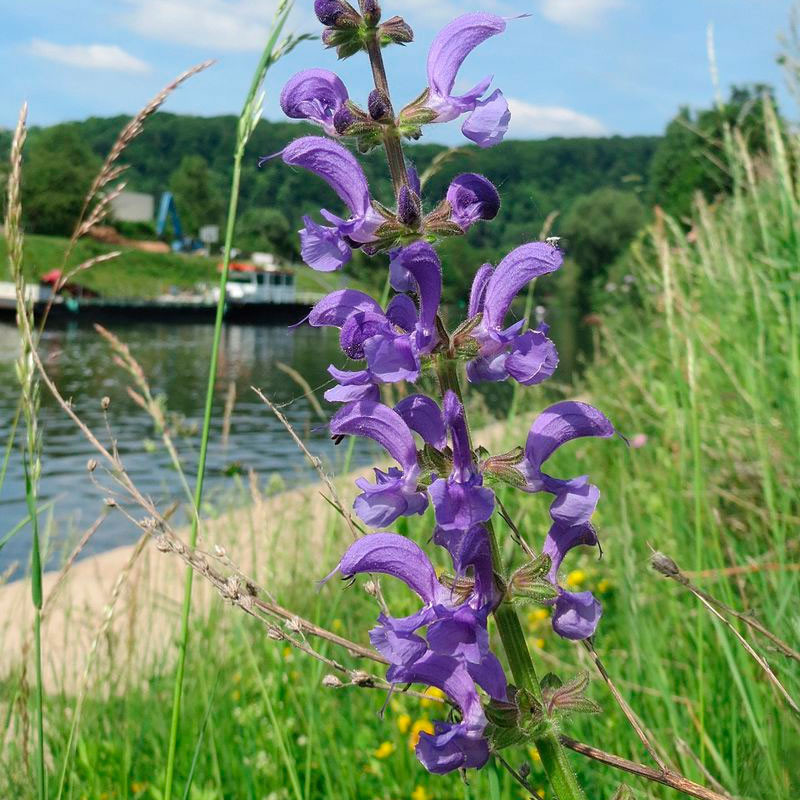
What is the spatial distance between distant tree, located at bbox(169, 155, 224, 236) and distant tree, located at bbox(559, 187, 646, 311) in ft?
134

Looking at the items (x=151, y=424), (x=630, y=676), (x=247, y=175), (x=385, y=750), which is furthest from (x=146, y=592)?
(x=247, y=175)

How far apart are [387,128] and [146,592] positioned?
269cm

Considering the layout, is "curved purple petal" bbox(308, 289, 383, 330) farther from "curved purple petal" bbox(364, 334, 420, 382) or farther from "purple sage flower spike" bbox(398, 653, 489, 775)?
"purple sage flower spike" bbox(398, 653, 489, 775)

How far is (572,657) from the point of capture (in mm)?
3242

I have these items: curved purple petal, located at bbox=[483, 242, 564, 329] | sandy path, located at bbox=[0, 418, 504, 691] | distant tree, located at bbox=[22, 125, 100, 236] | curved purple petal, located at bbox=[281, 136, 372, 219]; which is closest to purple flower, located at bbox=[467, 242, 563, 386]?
curved purple petal, located at bbox=[483, 242, 564, 329]

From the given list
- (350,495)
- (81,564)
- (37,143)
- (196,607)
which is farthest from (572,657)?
(37,143)

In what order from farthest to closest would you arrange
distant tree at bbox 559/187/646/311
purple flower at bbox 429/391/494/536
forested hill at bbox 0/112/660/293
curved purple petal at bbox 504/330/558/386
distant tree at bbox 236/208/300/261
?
distant tree at bbox 236/208/300/261, distant tree at bbox 559/187/646/311, forested hill at bbox 0/112/660/293, curved purple petal at bbox 504/330/558/386, purple flower at bbox 429/391/494/536

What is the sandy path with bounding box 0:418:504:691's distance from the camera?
10.6ft

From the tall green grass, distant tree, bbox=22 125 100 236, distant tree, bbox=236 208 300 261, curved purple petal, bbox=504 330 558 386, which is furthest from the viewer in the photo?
distant tree, bbox=236 208 300 261

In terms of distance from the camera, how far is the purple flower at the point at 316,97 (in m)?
1.25

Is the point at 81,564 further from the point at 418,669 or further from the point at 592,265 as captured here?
the point at 592,265

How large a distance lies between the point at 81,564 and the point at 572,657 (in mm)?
5165

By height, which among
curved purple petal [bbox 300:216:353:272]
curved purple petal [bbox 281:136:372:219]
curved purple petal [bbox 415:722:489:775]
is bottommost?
curved purple petal [bbox 415:722:489:775]

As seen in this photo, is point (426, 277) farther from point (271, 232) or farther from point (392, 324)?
point (271, 232)
